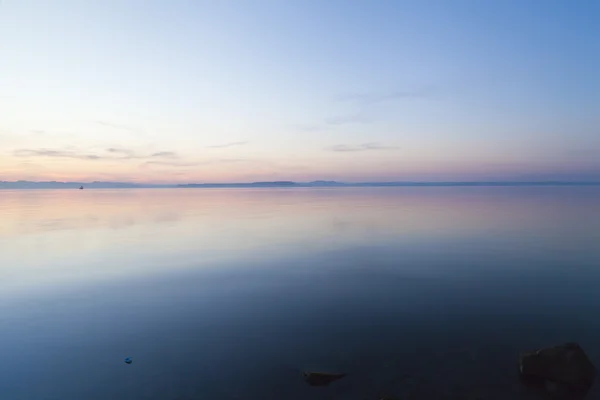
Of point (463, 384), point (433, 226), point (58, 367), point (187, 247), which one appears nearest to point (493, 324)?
point (463, 384)

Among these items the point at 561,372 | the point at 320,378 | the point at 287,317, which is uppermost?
the point at 561,372

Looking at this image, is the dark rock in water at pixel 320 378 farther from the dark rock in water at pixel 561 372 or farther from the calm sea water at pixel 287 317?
the dark rock in water at pixel 561 372

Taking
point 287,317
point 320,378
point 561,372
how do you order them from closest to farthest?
point 561,372 < point 320,378 < point 287,317

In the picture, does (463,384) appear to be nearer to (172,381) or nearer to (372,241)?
(172,381)

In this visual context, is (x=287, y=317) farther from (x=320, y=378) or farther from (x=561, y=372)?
(x=561, y=372)

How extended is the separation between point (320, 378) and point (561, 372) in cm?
889

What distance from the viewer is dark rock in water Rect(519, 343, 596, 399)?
1250 cm

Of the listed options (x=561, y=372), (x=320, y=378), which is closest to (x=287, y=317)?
(x=320, y=378)

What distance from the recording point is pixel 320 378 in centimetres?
1341

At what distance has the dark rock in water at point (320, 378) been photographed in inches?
522

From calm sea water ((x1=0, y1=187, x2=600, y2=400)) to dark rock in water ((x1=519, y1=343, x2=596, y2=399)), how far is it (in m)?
0.52

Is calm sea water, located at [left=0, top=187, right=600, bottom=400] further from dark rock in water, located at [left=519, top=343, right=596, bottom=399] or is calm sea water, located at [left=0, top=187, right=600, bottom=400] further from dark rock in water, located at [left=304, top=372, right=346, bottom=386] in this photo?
dark rock in water, located at [left=519, top=343, right=596, bottom=399]

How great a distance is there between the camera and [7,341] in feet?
55.5

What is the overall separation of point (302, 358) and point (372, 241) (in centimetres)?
2804
